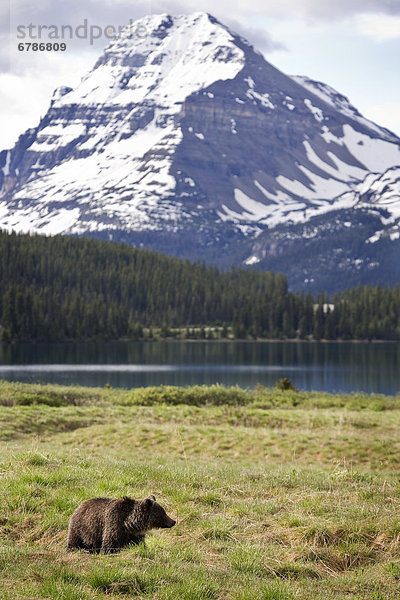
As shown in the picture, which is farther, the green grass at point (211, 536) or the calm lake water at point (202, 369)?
the calm lake water at point (202, 369)

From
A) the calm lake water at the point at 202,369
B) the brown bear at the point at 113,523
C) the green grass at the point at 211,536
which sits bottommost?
the calm lake water at the point at 202,369

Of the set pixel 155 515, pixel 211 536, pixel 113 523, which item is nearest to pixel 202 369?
pixel 211 536

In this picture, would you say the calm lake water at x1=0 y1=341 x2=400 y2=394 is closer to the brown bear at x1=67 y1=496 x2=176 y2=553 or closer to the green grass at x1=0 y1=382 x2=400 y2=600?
the green grass at x1=0 y1=382 x2=400 y2=600

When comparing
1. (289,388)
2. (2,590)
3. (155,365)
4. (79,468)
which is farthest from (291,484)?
(155,365)

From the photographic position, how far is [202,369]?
105 metres

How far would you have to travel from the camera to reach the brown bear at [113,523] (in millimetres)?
10508

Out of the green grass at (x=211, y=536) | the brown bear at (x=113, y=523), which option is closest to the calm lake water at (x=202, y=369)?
the green grass at (x=211, y=536)

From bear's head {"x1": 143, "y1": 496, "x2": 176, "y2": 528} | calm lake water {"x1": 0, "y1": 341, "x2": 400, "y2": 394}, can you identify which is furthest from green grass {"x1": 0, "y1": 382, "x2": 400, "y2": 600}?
calm lake water {"x1": 0, "y1": 341, "x2": 400, "y2": 394}

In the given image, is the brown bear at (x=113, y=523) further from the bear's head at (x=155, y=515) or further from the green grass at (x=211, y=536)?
the green grass at (x=211, y=536)

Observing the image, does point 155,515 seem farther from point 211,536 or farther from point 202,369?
point 202,369

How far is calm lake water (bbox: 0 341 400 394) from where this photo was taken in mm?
85938

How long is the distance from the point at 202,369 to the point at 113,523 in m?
95.2

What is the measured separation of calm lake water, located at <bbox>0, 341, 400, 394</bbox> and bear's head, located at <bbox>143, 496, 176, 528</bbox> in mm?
67172

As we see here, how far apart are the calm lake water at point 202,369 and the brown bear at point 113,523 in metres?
67.1
